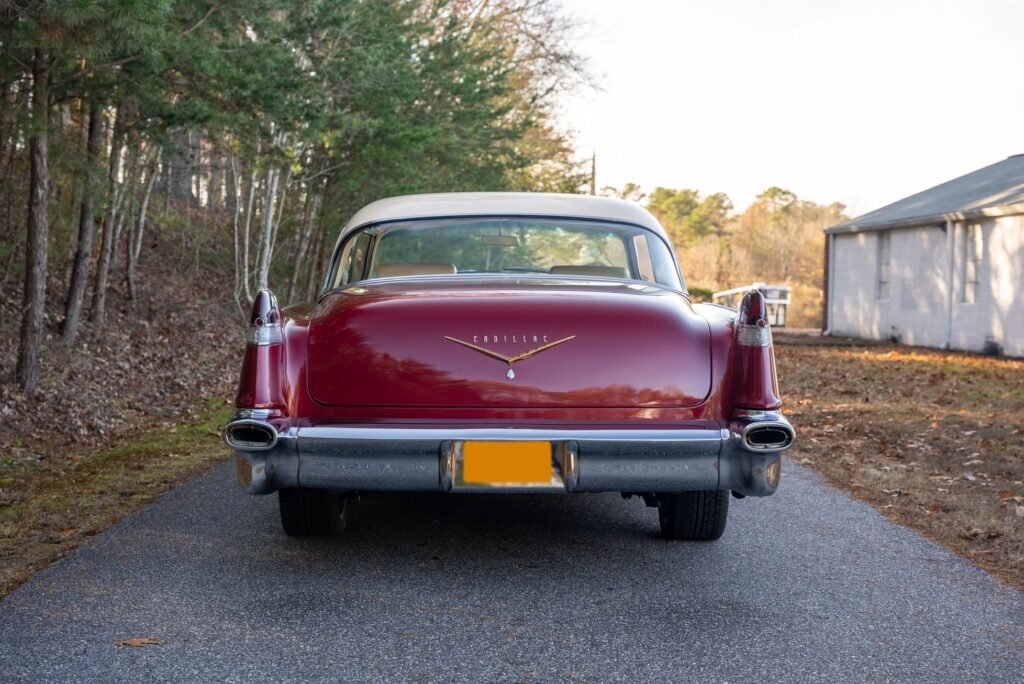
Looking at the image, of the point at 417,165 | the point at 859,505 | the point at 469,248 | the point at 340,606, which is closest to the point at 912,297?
the point at 417,165

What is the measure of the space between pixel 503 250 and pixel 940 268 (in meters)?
18.4

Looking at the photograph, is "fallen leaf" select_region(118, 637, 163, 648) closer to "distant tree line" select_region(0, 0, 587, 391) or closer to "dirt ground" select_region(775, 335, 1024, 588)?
"dirt ground" select_region(775, 335, 1024, 588)

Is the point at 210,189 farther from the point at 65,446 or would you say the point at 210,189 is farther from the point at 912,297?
the point at 65,446

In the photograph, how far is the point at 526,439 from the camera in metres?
3.93

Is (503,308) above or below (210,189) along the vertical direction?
below

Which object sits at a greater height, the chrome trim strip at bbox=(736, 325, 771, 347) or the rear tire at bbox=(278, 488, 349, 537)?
the chrome trim strip at bbox=(736, 325, 771, 347)

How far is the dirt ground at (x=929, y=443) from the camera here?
5598 millimetres

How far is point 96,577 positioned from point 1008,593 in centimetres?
367

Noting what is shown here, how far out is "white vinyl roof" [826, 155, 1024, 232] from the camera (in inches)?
782

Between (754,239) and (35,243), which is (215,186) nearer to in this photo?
(35,243)

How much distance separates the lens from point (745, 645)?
137 inches

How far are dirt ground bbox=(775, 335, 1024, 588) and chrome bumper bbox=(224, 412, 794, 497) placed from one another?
143cm

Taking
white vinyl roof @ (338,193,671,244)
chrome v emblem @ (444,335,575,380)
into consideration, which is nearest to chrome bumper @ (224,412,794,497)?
chrome v emblem @ (444,335,575,380)

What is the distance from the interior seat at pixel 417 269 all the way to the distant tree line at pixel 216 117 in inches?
115
